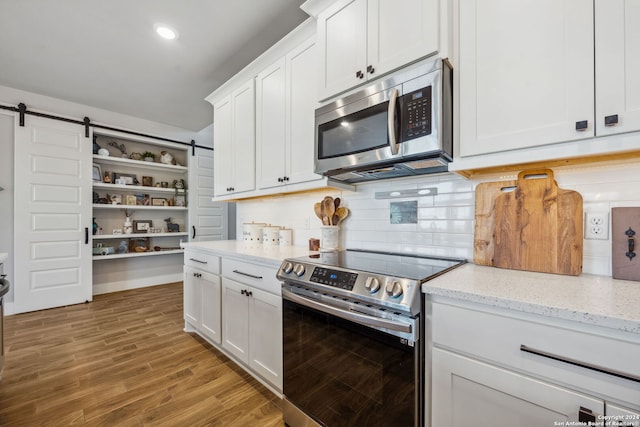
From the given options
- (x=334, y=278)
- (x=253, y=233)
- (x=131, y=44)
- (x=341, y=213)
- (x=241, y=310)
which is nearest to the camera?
(x=334, y=278)

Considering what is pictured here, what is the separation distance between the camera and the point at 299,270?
1429 millimetres

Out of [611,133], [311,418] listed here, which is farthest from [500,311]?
[311,418]

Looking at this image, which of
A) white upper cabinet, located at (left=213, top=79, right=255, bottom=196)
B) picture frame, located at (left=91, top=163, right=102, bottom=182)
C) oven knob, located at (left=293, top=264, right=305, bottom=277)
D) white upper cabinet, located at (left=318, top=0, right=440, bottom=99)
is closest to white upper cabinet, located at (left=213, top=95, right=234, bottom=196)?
white upper cabinet, located at (left=213, top=79, right=255, bottom=196)

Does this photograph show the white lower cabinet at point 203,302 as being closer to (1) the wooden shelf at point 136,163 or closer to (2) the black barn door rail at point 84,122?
(1) the wooden shelf at point 136,163

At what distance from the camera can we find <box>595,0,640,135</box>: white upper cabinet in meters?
0.90

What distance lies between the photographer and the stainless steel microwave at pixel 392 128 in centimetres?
124

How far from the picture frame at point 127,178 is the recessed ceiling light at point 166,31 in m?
2.67

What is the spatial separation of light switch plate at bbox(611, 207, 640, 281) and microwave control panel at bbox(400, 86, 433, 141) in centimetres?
83

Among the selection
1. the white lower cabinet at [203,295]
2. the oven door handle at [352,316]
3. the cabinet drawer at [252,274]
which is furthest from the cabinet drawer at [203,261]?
the oven door handle at [352,316]

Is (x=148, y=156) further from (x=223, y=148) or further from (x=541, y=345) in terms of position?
(x=541, y=345)

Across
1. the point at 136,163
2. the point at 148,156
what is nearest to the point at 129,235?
the point at 136,163

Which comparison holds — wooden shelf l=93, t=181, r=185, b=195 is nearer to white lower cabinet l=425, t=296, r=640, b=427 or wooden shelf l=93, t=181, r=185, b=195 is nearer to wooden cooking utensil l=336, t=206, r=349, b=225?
wooden cooking utensil l=336, t=206, r=349, b=225

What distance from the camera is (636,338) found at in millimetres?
680

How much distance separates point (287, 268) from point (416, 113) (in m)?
1.03
